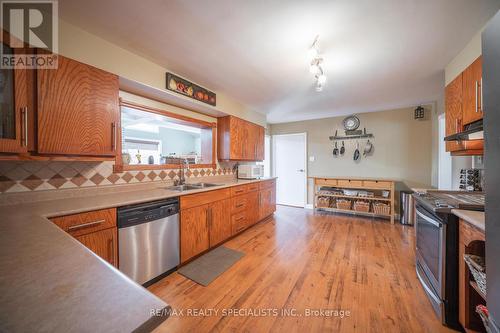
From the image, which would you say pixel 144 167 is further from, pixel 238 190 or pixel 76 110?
pixel 238 190

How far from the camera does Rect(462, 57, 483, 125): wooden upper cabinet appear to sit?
57.9 inches

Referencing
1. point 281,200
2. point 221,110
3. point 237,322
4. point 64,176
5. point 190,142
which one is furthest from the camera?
point 190,142

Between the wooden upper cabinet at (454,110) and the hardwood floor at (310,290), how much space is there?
54.8 inches

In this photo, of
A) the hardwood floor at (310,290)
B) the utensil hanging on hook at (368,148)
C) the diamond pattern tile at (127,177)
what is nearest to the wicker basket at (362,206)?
the hardwood floor at (310,290)

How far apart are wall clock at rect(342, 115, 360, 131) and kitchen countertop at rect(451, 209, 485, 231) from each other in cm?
329

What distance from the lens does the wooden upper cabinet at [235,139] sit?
3279mm

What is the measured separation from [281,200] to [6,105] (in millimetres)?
4932

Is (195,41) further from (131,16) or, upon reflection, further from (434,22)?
(434,22)

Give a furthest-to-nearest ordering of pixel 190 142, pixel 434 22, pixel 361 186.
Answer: pixel 190 142
pixel 361 186
pixel 434 22

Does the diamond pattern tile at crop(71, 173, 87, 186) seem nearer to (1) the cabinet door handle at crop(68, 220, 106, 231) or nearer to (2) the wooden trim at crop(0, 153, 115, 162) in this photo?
(2) the wooden trim at crop(0, 153, 115, 162)

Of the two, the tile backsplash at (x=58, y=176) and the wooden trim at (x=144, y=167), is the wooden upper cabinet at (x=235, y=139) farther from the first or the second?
the tile backsplash at (x=58, y=176)

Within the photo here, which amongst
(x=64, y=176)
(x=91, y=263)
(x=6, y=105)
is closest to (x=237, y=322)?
(x=91, y=263)

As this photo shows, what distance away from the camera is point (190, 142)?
20.5 ft

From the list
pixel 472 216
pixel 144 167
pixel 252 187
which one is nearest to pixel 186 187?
pixel 144 167
